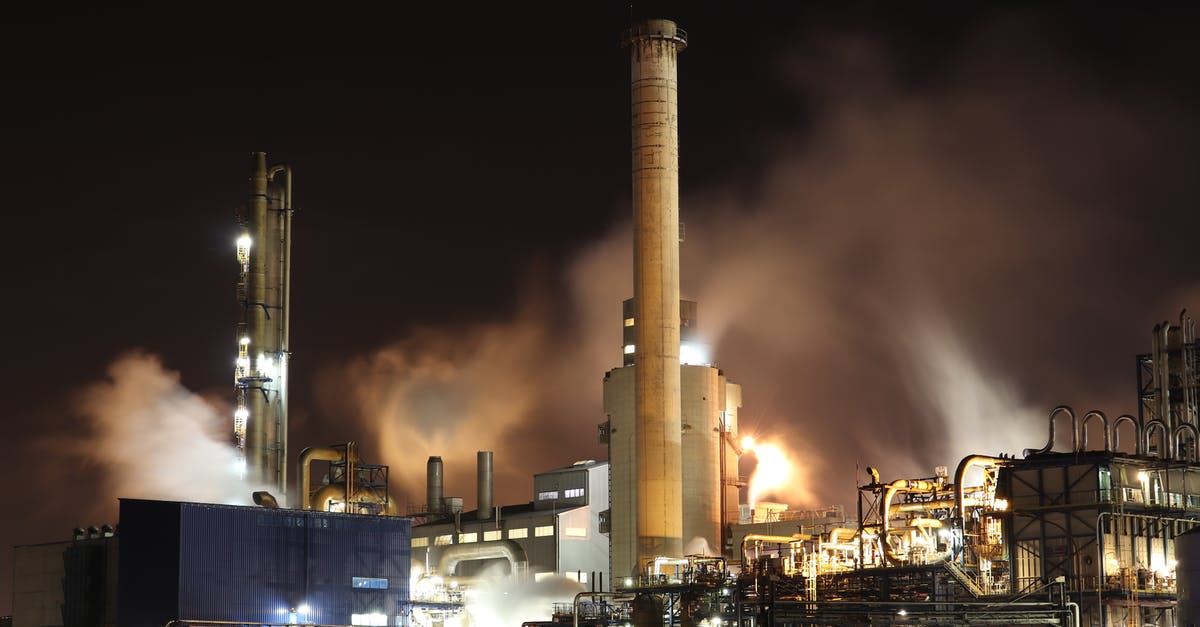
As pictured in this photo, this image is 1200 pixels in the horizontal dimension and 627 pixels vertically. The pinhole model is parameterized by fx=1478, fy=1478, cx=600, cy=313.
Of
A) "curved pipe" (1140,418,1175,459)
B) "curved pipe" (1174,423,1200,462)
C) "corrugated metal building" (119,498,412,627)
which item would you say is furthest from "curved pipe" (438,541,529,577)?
"curved pipe" (1140,418,1175,459)

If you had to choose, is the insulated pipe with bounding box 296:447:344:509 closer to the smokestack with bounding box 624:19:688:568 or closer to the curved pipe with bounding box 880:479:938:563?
the smokestack with bounding box 624:19:688:568

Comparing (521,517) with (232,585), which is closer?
(232,585)

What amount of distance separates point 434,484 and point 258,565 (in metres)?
37.1

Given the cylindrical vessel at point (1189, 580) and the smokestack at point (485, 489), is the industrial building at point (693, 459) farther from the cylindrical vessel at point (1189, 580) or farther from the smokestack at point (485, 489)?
the cylindrical vessel at point (1189, 580)

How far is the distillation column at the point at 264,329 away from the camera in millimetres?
78250

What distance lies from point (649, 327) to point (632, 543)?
1459 centimetres

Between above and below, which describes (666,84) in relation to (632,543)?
above

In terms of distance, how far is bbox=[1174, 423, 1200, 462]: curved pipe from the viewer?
58.2 m

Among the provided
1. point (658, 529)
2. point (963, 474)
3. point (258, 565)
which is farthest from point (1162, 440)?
point (258, 565)

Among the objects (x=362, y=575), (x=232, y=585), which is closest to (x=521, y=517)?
(x=362, y=575)

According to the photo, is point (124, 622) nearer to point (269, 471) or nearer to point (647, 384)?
point (269, 471)

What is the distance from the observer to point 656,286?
75438 mm

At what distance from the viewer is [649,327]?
75125mm

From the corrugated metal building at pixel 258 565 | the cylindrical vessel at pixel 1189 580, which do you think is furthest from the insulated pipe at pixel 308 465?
the cylindrical vessel at pixel 1189 580
